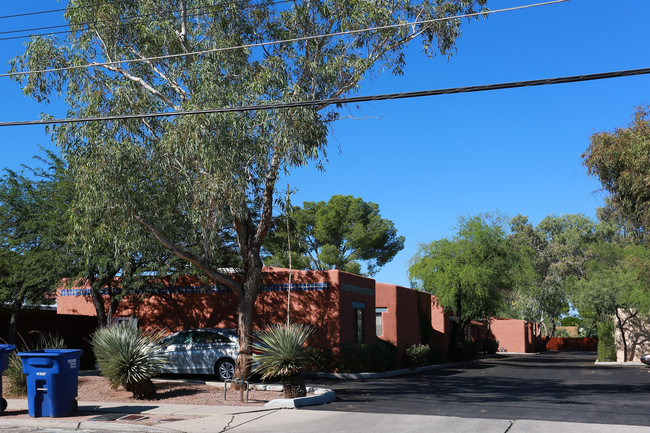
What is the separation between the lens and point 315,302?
82.1 feet

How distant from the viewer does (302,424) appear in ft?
39.3

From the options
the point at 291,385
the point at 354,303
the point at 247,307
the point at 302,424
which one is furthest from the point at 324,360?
the point at 302,424

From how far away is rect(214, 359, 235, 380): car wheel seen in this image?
20.5 meters

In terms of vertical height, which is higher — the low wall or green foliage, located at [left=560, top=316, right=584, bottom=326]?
green foliage, located at [left=560, top=316, right=584, bottom=326]

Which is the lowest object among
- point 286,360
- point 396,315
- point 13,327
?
point 286,360

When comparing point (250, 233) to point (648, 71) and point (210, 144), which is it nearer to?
point (210, 144)

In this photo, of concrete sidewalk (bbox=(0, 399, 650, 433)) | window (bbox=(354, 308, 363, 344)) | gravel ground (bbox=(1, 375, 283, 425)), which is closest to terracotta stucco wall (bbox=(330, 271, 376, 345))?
window (bbox=(354, 308, 363, 344))

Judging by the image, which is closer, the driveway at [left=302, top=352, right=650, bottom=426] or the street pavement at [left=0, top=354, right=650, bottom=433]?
the street pavement at [left=0, top=354, right=650, bottom=433]

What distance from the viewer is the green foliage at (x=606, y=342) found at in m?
39.8

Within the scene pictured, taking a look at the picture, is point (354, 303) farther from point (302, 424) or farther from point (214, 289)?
point (302, 424)

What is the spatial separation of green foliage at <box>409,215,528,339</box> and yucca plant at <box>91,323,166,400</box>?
23208 mm

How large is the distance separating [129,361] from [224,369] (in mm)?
5645

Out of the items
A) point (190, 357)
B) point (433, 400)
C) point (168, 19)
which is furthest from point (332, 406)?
point (168, 19)

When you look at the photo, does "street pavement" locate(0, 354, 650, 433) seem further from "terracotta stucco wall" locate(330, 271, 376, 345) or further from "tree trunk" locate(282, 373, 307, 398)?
"terracotta stucco wall" locate(330, 271, 376, 345)
